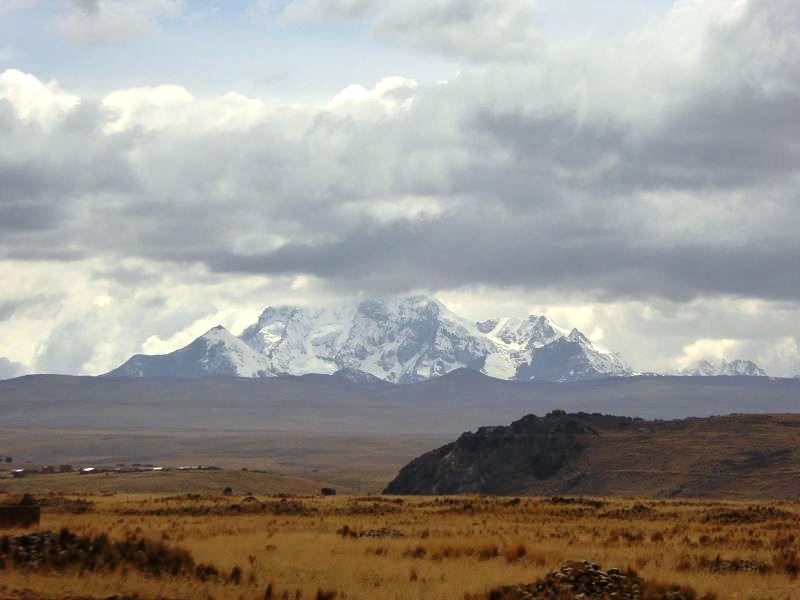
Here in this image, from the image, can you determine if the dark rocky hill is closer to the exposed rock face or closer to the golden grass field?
the exposed rock face

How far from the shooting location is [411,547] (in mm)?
36594

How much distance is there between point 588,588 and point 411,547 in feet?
38.6

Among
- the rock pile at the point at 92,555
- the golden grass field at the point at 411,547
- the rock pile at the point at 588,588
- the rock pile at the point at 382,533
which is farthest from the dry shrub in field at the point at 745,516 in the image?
the rock pile at the point at 92,555

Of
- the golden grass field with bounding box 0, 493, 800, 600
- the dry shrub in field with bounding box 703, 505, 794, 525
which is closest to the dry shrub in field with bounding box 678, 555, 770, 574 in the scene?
the golden grass field with bounding box 0, 493, 800, 600

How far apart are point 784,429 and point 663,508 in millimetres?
74791

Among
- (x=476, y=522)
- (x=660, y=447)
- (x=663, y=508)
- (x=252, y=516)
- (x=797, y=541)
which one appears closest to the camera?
(x=797, y=541)

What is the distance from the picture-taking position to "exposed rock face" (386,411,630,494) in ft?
424

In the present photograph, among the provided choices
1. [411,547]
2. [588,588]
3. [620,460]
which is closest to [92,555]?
[588,588]

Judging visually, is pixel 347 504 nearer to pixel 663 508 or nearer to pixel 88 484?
pixel 663 508

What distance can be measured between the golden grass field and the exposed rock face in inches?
2566

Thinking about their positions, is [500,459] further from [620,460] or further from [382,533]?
[382,533]

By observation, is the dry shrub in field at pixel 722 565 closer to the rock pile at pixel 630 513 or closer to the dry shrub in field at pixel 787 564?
the dry shrub in field at pixel 787 564

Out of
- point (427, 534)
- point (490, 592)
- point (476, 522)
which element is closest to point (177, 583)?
point (490, 592)

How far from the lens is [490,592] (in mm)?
25828
